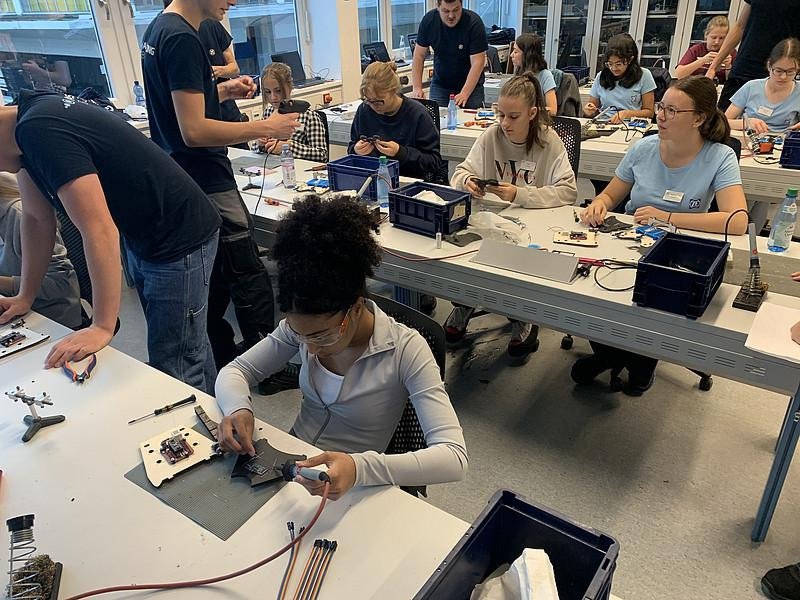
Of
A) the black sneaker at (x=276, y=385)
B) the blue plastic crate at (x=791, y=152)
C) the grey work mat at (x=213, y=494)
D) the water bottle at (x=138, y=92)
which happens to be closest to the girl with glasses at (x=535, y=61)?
the blue plastic crate at (x=791, y=152)

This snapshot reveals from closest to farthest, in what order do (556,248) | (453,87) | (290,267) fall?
(290,267), (556,248), (453,87)

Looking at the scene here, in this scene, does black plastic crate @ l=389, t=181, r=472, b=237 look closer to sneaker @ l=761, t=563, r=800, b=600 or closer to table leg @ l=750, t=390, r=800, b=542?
table leg @ l=750, t=390, r=800, b=542

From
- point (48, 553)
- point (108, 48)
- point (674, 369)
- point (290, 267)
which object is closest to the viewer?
point (48, 553)

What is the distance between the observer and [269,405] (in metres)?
2.41

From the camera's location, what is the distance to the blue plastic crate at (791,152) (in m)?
2.75

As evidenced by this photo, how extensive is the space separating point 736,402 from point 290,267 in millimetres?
2038

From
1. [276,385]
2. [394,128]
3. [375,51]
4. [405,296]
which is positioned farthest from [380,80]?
[375,51]

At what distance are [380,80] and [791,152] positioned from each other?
2026 millimetres

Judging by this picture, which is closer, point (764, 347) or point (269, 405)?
point (764, 347)

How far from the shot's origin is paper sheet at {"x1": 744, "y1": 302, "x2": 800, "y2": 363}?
4.65 feet

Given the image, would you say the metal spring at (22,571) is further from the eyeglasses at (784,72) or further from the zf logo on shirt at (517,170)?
the eyeglasses at (784,72)

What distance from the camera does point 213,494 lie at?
3.45 ft

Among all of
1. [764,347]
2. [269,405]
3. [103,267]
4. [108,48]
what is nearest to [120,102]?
[108,48]

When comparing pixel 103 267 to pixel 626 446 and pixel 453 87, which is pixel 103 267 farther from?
pixel 453 87
